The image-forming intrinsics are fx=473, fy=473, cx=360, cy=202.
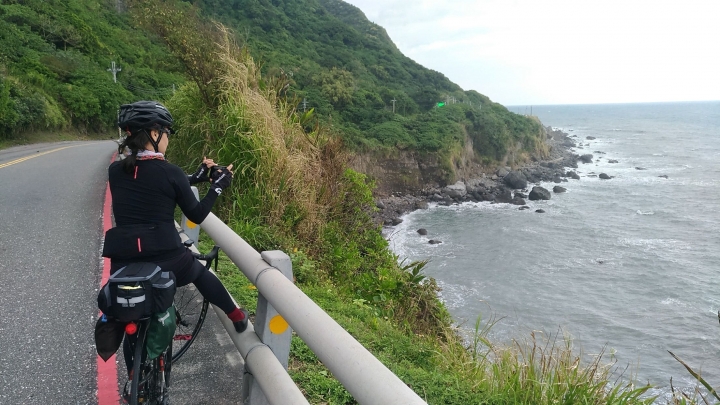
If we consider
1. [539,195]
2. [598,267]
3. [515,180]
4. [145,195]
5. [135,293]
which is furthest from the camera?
[515,180]

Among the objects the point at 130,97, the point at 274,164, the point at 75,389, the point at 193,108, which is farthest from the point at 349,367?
the point at 130,97

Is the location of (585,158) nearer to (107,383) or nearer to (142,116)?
(107,383)

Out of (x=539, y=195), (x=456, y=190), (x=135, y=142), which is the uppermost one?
(x=135, y=142)

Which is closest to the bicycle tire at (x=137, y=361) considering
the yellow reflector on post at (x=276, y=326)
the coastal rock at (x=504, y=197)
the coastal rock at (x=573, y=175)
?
the yellow reflector on post at (x=276, y=326)

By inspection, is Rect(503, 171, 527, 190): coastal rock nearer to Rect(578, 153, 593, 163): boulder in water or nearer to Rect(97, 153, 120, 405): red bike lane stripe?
Rect(578, 153, 593, 163): boulder in water

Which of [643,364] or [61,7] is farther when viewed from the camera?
[61,7]

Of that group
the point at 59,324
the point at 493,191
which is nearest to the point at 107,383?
the point at 59,324

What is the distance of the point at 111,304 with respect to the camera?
2.22 metres

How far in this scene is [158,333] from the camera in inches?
92.8

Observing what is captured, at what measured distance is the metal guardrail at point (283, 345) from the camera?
1493 mm

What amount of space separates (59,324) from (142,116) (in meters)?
2.38

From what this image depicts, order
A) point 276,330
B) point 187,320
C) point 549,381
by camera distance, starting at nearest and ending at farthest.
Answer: point 276,330
point 549,381
point 187,320

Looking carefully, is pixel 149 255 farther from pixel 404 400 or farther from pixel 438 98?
pixel 438 98

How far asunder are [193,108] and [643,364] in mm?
16034
